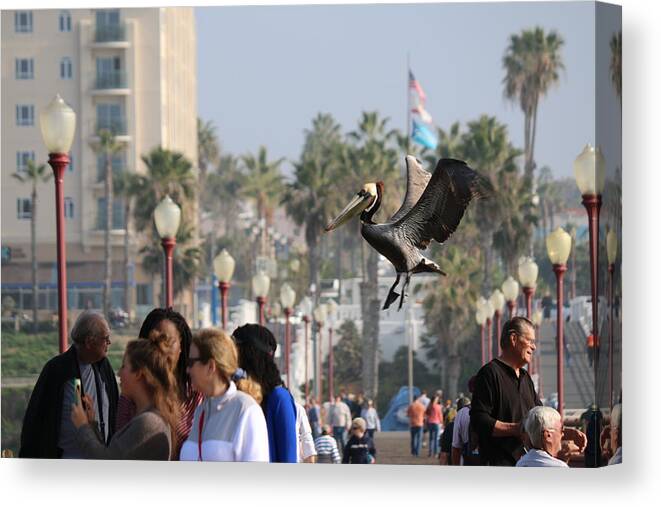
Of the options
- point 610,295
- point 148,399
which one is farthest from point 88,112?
point 148,399

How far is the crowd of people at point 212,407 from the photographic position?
274 inches

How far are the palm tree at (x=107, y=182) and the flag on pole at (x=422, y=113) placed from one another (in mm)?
2514

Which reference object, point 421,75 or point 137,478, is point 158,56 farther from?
point 137,478

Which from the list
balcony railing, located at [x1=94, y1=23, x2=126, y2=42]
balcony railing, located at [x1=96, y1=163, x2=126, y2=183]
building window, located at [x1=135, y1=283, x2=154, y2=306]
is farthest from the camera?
building window, located at [x1=135, y1=283, x2=154, y2=306]

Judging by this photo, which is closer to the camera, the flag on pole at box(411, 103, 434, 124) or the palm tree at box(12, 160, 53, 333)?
the palm tree at box(12, 160, 53, 333)

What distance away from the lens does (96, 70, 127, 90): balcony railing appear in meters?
12.4

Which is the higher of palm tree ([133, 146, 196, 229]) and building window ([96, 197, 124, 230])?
palm tree ([133, 146, 196, 229])

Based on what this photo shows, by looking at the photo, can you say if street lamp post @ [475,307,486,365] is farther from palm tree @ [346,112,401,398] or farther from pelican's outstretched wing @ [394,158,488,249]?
pelican's outstretched wing @ [394,158,488,249]

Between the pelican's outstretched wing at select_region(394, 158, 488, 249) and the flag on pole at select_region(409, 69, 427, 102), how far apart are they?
3.22 metres

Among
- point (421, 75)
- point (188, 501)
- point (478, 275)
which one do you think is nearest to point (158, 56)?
point (421, 75)

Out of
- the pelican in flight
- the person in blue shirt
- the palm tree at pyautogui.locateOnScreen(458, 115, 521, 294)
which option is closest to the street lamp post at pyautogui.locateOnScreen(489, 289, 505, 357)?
the palm tree at pyautogui.locateOnScreen(458, 115, 521, 294)

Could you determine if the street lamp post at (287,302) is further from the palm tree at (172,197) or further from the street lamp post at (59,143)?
the street lamp post at (59,143)

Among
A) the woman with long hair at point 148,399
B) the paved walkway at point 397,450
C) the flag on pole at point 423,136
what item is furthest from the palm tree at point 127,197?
the woman with long hair at point 148,399

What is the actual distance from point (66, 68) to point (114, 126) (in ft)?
1.95
